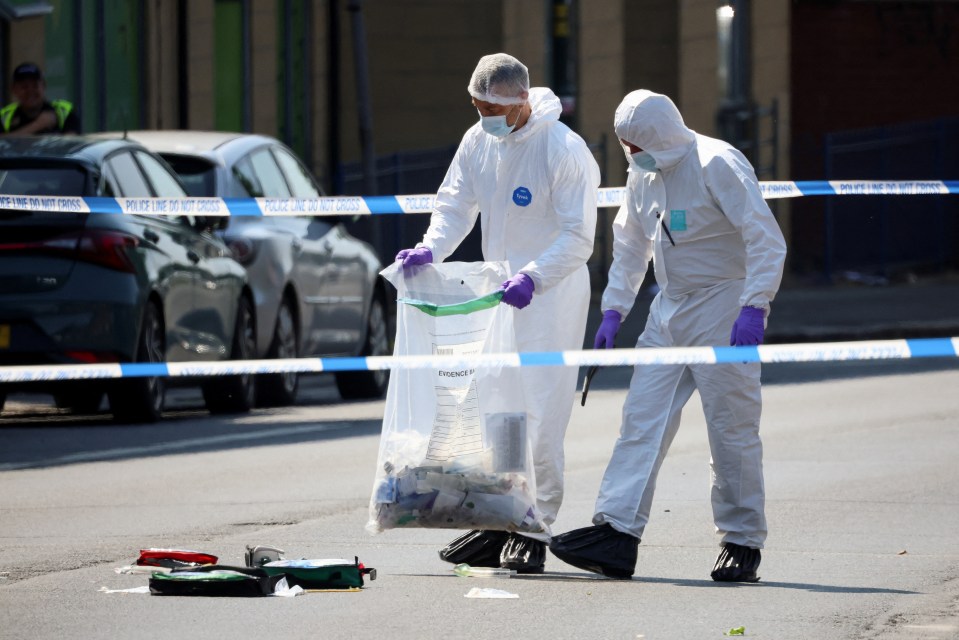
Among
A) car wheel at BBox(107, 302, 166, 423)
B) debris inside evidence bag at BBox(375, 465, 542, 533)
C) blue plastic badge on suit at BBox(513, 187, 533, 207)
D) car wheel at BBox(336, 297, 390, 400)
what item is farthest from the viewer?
car wheel at BBox(336, 297, 390, 400)

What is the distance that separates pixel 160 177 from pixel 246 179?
3.21 feet

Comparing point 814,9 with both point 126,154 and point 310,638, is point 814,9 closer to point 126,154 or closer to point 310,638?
point 126,154

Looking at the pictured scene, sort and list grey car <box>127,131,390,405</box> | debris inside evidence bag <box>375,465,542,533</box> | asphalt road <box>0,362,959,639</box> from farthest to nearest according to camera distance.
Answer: grey car <box>127,131,390,405</box> < debris inside evidence bag <box>375,465,542,533</box> < asphalt road <box>0,362,959,639</box>

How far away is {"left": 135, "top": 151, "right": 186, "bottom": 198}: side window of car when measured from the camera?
513 inches

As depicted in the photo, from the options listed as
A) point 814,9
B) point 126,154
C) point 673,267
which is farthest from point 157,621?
point 814,9

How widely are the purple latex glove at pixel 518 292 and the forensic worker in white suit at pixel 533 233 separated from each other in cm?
4

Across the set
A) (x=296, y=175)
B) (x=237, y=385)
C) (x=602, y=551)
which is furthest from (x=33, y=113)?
(x=602, y=551)

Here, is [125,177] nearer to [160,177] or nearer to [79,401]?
[160,177]

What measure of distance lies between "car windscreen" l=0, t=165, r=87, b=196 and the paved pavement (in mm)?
7814

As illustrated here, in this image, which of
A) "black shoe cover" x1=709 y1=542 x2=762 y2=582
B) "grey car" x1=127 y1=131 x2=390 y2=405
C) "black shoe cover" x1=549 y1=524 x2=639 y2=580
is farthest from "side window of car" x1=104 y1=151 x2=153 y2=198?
"black shoe cover" x1=709 y1=542 x2=762 y2=582

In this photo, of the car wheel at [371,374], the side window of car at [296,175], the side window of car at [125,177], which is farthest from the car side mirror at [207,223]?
the car wheel at [371,374]

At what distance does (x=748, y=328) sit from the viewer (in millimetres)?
7223

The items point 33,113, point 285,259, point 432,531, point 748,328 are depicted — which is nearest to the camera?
point 748,328

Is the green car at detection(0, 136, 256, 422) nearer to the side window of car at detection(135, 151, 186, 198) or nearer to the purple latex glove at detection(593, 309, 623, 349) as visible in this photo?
the side window of car at detection(135, 151, 186, 198)
